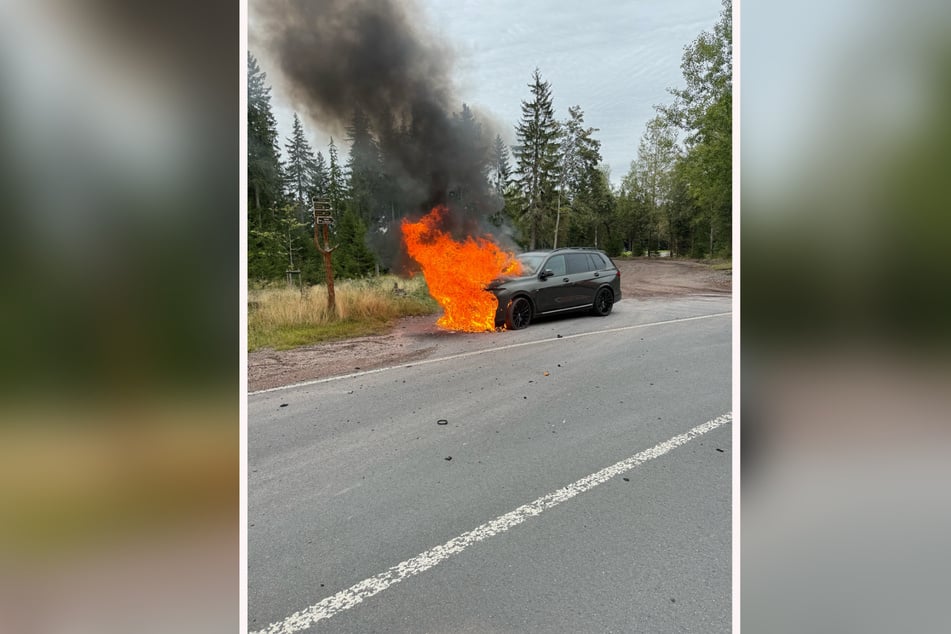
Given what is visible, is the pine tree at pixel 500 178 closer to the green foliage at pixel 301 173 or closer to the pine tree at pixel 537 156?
the pine tree at pixel 537 156

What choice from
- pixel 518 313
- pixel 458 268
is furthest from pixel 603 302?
pixel 458 268

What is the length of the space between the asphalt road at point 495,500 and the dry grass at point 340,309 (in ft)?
3.65

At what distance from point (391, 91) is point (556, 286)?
239 centimetres

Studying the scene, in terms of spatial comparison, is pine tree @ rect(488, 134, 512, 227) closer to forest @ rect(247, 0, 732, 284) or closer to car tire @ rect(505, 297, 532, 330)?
forest @ rect(247, 0, 732, 284)

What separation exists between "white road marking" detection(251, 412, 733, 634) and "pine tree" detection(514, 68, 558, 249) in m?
2.39

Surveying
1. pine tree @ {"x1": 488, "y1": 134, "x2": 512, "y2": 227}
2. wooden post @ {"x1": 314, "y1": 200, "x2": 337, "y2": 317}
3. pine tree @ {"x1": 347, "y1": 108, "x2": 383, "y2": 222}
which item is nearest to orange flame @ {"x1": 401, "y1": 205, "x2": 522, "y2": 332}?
pine tree @ {"x1": 488, "y1": 134, "x2": 512, "y2": 227}

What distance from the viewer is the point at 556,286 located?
14.0 ft

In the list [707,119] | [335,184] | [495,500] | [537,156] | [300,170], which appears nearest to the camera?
[495,500]

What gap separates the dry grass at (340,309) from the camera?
395 centimetres

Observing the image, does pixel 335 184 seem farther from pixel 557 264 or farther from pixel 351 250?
pixel 557 264

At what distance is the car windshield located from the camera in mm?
4125

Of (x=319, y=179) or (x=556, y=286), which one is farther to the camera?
(x=556, y=286)
